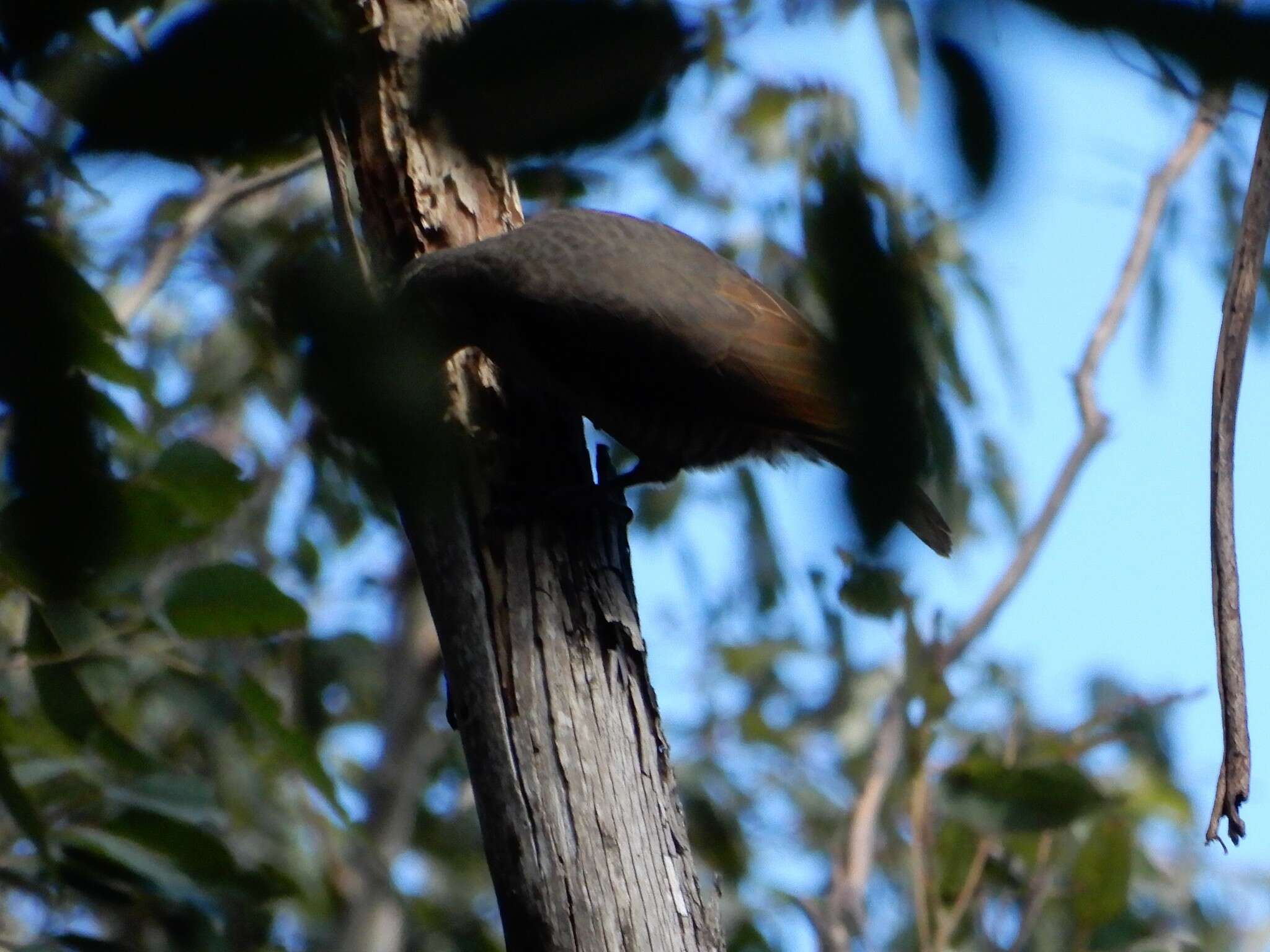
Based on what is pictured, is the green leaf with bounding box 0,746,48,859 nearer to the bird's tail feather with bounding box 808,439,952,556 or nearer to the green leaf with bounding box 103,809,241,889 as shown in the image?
the green leaf with bounding box 103,809,241,889

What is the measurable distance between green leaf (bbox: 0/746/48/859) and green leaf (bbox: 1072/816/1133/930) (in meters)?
2.35

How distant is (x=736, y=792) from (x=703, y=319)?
11.1ft

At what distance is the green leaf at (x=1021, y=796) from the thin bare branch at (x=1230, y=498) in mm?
2009

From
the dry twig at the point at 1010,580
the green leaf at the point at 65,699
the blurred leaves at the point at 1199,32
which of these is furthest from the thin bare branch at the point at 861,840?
the blurred leaves at the point at 1199,32

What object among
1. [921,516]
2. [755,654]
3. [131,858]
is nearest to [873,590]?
[921,516]

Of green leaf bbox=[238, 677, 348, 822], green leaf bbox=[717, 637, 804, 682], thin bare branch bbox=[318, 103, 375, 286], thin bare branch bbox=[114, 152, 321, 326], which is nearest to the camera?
thin bare branch bbox=[318, 103, 375, 286]

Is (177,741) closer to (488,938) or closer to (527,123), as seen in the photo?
(488,938)

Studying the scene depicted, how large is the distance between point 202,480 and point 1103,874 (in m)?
2.32

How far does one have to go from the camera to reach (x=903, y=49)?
61cm

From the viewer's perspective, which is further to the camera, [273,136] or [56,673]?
[56,673]

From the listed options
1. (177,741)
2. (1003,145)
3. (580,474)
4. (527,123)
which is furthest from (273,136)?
(177,741)

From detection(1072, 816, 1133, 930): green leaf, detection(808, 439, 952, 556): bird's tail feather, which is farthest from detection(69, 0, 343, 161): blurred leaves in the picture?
detection(1072, 816, 1133, 930): green leaf

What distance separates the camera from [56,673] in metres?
2.30

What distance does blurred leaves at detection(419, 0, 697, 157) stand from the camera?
2.11 ft
